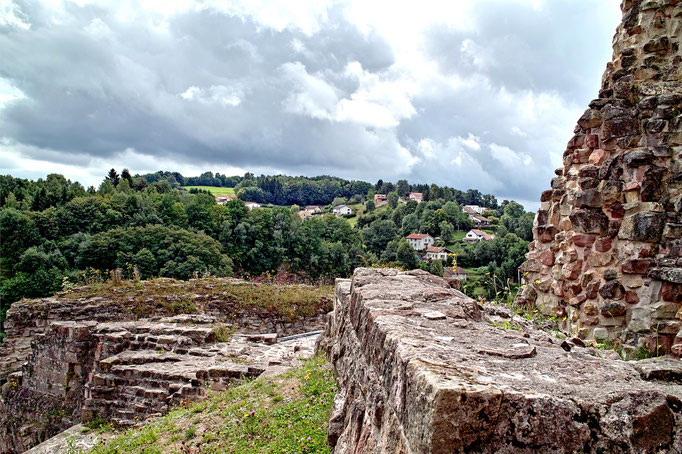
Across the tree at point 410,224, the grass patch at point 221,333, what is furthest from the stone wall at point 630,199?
the tree at point 410,224

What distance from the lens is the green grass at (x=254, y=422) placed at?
5445 millimetres

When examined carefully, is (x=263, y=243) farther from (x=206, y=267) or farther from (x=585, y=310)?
(x=585, y=310)

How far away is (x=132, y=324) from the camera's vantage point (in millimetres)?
12492

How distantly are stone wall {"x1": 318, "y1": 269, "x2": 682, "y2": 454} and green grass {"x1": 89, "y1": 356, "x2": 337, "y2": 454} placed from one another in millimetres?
2116

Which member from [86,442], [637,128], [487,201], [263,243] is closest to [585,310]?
[637,128]

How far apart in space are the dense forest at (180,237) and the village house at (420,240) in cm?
251

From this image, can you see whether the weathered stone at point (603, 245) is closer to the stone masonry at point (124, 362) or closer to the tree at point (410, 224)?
the stone masonry at point (124, 362)

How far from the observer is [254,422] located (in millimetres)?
6309

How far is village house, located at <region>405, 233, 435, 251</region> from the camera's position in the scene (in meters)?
70.2

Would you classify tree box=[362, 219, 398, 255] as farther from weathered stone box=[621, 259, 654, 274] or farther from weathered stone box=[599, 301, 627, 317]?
weathered stone box=[621, 259, 654, 274]

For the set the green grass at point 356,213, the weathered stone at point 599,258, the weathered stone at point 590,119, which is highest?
the green grass at point 356,213

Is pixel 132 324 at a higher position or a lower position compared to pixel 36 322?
higher

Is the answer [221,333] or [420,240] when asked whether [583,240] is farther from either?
[420,240]

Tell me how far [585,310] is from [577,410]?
13.9ft
